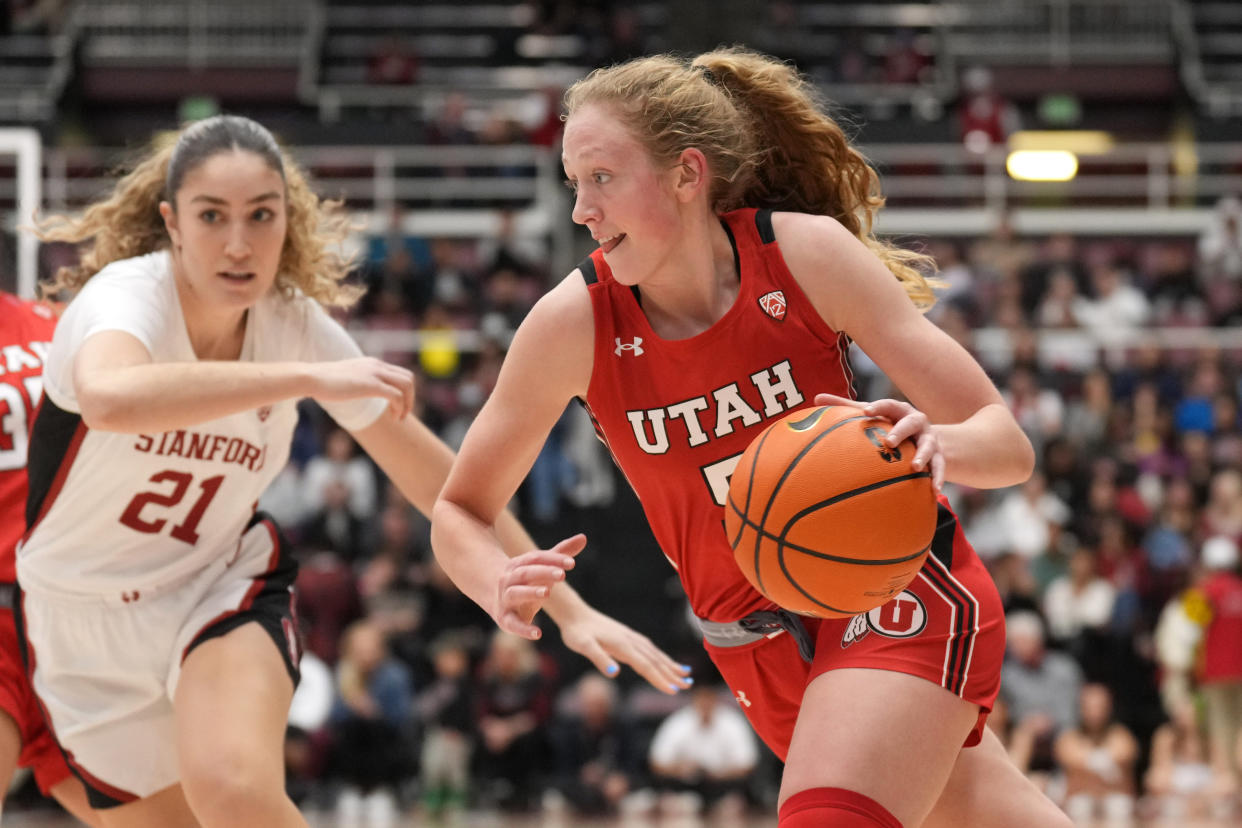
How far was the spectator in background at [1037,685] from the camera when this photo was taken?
1002cm

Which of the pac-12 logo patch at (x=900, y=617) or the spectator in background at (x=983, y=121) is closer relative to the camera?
the pac-12 logo patch at (x=900, y=617)

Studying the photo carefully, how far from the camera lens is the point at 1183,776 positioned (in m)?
9.97

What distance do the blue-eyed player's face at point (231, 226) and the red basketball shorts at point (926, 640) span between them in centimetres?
145

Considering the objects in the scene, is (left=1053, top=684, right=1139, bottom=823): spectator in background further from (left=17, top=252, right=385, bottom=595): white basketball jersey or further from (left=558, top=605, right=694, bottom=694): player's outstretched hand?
(left=17, top=252, right=385, bottom=595): white basketball jersey

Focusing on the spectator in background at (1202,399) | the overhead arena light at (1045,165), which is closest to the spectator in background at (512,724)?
the spectator in background at (1202,399)

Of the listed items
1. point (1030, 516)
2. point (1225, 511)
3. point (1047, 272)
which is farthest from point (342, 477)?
point (1047, 272)

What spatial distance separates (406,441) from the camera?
4090 mm

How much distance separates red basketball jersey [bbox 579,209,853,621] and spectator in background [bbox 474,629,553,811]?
671 centimetres

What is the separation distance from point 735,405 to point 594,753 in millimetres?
6990

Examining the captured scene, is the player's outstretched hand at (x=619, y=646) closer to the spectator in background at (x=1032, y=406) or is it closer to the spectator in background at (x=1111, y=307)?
the spectator in background at (x=1032, y=406)

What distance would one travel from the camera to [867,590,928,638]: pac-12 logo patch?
317cm

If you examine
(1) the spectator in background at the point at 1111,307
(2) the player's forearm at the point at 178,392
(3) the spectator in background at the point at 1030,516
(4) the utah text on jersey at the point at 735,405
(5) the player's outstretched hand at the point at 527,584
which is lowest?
(3) the spectator in background at the point at 1030,516

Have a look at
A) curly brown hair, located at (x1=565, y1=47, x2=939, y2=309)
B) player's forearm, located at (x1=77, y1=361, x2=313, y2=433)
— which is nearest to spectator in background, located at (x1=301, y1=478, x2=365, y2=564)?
player's forearm, located at (x1=77, y1=361, x2=313, y2=433)

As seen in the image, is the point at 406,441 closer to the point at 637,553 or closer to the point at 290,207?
the point at 290,207
